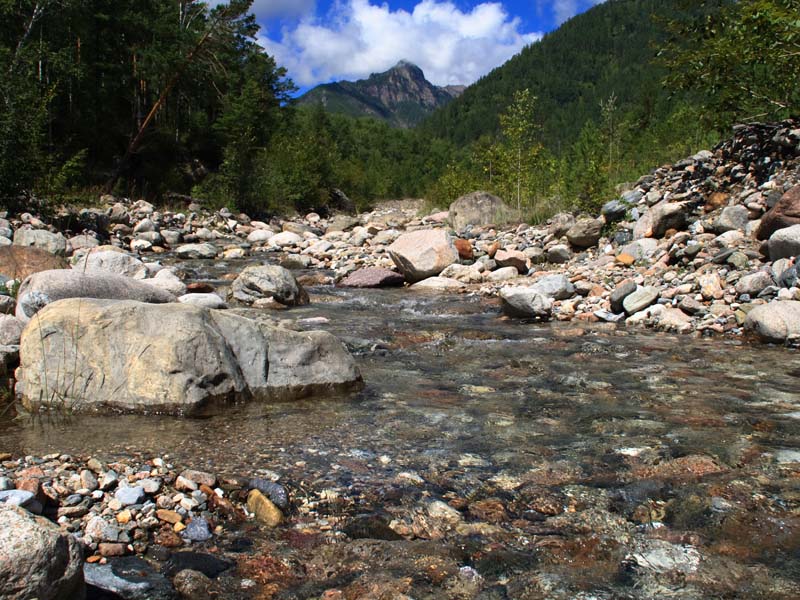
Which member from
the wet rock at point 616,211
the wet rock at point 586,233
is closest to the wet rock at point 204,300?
the wet rock at point 586,233

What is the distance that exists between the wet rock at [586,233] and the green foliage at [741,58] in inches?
109

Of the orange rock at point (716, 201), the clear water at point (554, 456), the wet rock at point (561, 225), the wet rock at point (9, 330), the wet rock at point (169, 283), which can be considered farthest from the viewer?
Result: the wet rock at point (561, 225)

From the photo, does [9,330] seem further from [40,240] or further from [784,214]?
[784,214]

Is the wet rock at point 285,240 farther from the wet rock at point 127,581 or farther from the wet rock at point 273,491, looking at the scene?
the wet rock at point 127,581

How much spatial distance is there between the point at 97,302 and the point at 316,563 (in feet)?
9.37

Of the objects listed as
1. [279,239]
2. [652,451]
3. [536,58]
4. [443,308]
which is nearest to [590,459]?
[652,451]

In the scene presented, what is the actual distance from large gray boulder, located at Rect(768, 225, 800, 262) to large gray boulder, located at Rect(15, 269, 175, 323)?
311 inches

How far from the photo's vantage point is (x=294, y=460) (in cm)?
359

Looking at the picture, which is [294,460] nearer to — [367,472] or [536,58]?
[367,472]

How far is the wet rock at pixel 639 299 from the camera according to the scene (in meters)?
8.55

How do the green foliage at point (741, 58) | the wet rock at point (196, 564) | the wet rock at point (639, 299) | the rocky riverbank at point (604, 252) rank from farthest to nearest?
the green foliage at point (741, 58)
the wet rock at point (639, 299)
the rocky riverbank at point (604, 252)
the wet rock at point (196, 564)

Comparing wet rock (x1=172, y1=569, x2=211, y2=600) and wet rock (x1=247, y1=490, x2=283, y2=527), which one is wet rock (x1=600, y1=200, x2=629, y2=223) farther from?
wet rock (x1=172, y1=569, x2=211, y2=600)

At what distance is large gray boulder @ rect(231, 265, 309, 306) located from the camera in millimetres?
9656

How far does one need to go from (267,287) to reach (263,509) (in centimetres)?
692
